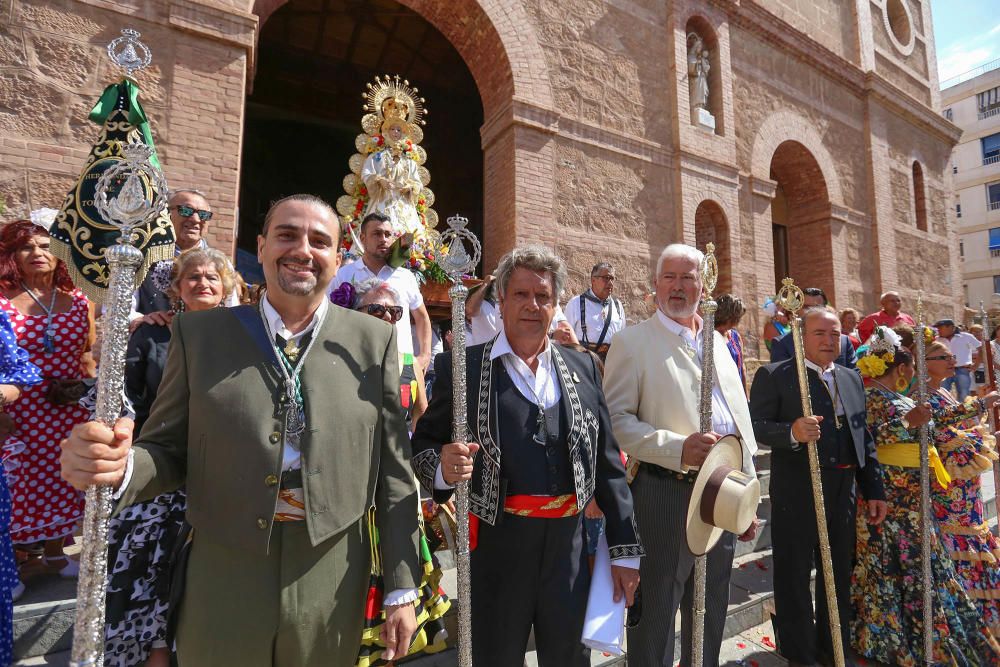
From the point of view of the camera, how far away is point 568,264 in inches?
353

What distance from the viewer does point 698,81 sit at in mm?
10961

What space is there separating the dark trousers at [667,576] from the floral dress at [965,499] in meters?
2.40

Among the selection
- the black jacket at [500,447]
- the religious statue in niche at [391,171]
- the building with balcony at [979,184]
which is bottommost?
the black jacket at [500,447]

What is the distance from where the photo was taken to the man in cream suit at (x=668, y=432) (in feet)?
8.52

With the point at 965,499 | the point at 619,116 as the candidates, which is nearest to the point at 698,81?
the point at 619,116

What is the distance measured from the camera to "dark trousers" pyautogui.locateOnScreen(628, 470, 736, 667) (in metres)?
2.58

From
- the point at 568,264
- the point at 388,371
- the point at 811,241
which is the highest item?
the point at 811,241

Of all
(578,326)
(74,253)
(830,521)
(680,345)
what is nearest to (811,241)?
(578,326)

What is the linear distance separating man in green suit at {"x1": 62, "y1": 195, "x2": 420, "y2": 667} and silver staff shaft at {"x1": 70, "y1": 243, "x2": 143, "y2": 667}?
12 centimetres

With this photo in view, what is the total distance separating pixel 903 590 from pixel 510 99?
773 centimetres

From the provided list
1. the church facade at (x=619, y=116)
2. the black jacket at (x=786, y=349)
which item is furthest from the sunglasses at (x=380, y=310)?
the black jacket at (x=786, y=349)

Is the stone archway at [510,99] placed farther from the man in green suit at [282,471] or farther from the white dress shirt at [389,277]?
the man in green suit at [282,471]

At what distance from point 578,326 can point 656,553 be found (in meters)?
3.72

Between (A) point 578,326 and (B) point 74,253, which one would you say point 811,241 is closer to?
(A) point 578,326
